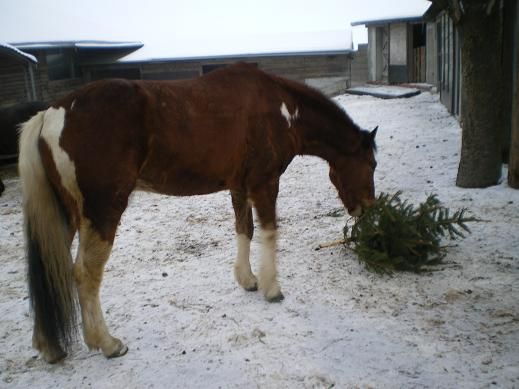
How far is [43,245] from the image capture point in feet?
10.3

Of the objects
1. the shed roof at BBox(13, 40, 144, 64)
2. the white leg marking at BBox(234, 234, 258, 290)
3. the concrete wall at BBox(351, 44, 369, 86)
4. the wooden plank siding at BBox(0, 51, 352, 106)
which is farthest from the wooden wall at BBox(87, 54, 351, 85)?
the white leg marking at BBox(234, 234, 258, 290)

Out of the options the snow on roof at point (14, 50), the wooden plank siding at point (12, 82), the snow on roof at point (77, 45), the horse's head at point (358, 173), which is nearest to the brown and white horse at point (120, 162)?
the horse's head at point (358, 173)

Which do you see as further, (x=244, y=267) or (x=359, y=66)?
(x=359, y=66)

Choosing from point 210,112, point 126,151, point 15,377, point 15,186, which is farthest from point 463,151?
point 15,186

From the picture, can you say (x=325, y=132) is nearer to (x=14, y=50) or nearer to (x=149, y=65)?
(x=14, y=50)

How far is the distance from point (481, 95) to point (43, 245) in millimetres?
5885

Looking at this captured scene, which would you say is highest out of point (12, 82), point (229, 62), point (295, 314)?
point (229, 62)

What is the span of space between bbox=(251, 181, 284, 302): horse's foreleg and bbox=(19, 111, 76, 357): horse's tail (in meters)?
1.62

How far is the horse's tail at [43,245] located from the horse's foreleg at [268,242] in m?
1.62

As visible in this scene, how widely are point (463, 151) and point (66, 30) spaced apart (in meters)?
22.3

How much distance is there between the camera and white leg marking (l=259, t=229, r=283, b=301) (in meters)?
4.11

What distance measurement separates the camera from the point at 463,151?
6.71m

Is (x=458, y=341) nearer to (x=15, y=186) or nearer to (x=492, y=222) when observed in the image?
(x=492, y=222)

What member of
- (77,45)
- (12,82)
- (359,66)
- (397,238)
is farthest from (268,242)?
(359,66)
